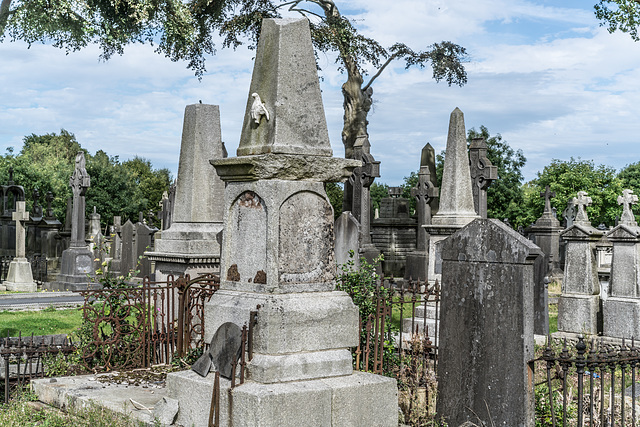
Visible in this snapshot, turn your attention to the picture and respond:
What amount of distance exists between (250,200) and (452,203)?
22.4 ft

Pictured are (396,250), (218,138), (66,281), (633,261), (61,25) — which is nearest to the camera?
(218,138)

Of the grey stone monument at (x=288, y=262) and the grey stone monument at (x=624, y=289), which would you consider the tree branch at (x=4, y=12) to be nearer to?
the grey stone monument at (x=288, y=262)

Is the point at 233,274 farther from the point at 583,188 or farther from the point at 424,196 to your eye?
the point at 583,188

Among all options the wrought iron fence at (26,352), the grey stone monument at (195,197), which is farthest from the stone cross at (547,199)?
the wrought iron fence at (26,352)

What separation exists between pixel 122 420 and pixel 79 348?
280 centimetres

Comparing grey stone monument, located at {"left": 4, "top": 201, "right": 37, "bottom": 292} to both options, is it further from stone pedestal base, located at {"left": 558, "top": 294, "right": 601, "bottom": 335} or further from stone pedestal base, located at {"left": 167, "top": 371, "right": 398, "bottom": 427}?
stone pedestal base, located at {"left": 167, "top": 371, "right": 398, "bottom": 427}

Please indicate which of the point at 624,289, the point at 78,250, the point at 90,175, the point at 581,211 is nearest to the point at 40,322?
the point at 78,250

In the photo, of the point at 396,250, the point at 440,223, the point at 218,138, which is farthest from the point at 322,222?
the point at 396,250

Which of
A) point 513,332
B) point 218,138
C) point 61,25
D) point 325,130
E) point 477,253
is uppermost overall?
point 61,25

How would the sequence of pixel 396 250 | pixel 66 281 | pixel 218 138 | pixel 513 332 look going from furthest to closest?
pixel 396 250 → pixel 66 281 → pixel 218 138 → pixel 513 332

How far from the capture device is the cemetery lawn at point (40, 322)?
12.6 metres

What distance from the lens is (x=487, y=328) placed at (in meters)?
5.65

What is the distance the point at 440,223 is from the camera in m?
12.0

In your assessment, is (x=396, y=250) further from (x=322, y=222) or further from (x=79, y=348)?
(x=322, y=222)
